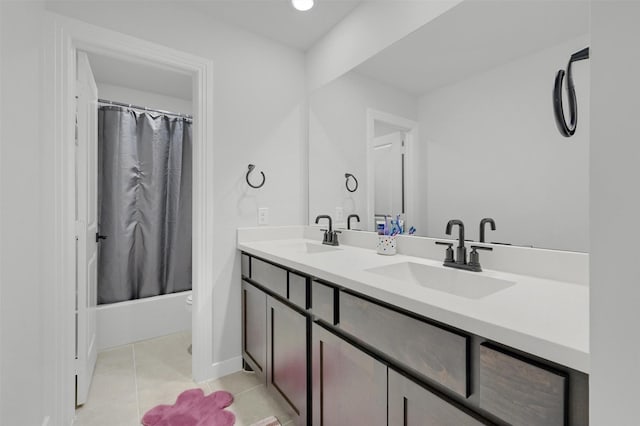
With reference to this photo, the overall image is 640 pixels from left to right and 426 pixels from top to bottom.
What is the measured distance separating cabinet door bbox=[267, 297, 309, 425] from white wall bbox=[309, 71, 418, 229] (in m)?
0.76

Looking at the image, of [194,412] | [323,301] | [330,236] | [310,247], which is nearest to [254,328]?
[194,412]

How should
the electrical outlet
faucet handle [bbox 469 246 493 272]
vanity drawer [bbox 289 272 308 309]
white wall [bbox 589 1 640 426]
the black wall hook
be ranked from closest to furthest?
white wall [bbox 589 1 640 426] → the black wall hook → faucet handle [bbox 469 246 493 272] → vanity drawer [bbox 289 272 308 309] → the electrical outlet

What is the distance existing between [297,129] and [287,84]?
0.34 metres

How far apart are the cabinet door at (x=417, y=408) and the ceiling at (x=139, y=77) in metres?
2.40

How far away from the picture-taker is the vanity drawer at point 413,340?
0.73 metres

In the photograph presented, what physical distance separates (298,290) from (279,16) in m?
1.75

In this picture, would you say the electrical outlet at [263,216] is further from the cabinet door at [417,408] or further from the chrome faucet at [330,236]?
the cabinet door at [417,408]

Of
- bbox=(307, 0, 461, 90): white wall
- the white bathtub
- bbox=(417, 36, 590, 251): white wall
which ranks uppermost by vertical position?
bbox=(307, 0, 461, 90): white wall

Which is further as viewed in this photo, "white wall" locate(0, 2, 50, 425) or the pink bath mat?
the pink bath mat

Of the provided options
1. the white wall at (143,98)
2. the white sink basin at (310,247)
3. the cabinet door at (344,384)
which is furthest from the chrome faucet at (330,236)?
the white wall at (143,98)

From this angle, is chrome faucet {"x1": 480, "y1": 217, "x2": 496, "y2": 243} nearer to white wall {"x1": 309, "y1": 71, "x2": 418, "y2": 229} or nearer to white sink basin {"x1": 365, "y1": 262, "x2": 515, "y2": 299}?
white sink basin {"x1": 365, "y1": 262, "x2": 515, "y2": 299}

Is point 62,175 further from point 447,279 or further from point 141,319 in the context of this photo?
point 447,279

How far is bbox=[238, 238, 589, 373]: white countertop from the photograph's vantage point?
571 millimetres

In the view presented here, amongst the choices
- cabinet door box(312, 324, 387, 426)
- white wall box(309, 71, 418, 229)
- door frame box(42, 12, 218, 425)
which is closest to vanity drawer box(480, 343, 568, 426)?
cabinet door box(312, 324, 387, 426)
